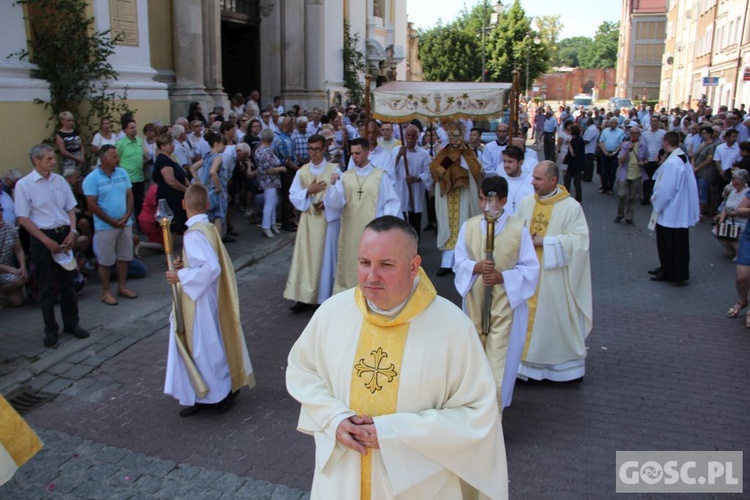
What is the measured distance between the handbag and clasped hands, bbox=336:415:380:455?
8960mm

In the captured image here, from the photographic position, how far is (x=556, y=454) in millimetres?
4844

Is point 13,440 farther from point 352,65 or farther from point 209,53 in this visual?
point 352,65

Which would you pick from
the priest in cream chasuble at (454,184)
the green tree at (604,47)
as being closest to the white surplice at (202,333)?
the priest in cream chasuble at (454,184)

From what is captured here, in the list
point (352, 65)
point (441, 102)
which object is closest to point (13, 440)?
point (441, 102)

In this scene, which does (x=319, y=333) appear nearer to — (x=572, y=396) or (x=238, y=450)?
(x=238, y=450)

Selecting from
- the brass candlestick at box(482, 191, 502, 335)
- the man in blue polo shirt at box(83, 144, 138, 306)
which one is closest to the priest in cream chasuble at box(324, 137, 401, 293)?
the man in blue polo shirt at box(83, 144, 138, 306)

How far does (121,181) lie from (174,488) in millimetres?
4479

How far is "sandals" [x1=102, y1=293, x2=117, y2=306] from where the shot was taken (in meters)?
7.87

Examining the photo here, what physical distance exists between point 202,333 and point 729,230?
8154 mm

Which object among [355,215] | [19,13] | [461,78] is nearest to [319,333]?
[355,215]

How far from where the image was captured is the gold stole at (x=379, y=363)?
2781 millimetres

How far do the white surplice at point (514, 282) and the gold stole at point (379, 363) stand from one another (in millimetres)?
2106

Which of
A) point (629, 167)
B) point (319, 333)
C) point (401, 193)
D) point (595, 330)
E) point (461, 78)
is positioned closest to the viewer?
point (319, 333)

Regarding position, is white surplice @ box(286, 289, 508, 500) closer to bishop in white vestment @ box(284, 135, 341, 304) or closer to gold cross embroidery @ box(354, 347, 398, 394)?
gold cross embroidery @ box(354, 347, 398, 394)
